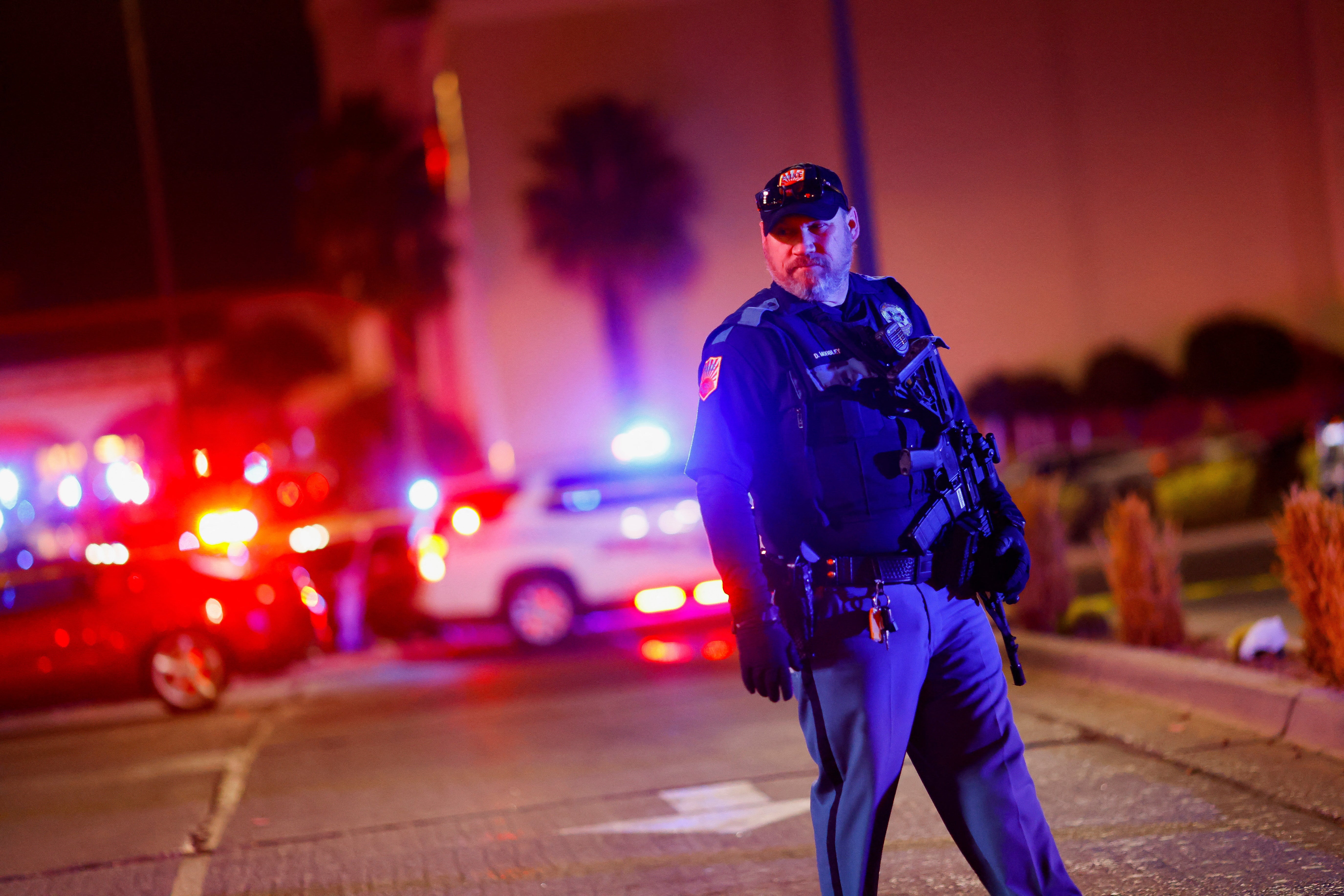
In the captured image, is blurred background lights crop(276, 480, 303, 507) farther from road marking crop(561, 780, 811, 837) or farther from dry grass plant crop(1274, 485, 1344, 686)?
dry grass plant crop(1274, 485, 1344, 686)

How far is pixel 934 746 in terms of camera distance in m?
3.62

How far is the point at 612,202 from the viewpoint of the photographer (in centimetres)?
3198

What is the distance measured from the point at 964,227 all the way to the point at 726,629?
2089 centimetres

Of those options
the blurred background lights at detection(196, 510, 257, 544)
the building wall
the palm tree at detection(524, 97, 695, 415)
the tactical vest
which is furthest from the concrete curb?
the building wall

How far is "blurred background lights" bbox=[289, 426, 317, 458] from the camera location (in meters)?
36.6

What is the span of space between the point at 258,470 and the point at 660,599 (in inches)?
433

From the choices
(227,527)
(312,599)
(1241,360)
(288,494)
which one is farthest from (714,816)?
(1241,360)

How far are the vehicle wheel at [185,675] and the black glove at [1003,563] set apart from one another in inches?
378

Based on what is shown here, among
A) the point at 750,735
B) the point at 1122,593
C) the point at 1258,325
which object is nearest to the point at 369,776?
the point at 750,735

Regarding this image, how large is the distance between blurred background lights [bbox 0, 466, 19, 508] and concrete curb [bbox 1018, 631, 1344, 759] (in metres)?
28.0

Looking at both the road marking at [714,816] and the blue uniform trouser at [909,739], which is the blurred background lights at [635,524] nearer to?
the road marking at [714,816]

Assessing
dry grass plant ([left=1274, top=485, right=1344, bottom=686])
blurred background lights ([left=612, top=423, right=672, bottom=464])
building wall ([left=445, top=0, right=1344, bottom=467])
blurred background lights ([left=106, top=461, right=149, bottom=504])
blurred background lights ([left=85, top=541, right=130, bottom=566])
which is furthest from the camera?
building wall ([left=445, top=0, right=1344, bottom=467])

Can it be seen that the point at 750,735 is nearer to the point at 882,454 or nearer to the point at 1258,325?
the point at 882,454

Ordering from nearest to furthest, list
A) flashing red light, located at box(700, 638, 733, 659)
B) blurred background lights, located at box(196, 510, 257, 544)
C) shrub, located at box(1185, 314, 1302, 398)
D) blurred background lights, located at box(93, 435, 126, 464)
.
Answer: flashing red light, located at box(700, 638, 733, 659) → blurred background lights, located at box(196, 510, 257, 544) → shrub, located at box(1185, 314, 1302, 398) → blurred background lights, located at box(93, 435, 126, 464)
